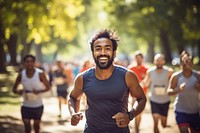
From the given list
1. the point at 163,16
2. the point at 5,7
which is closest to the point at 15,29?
the point at 5,7

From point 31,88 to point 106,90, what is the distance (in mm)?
3880

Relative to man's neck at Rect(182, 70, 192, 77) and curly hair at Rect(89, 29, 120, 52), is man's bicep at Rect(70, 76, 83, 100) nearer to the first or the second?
curly hair at Rect(89, 29, 120, 52)

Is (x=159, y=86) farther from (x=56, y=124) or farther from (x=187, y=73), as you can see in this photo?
(x=56, y=124)

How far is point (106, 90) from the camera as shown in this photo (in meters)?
4.37

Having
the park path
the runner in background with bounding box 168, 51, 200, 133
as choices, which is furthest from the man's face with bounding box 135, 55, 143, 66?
the runner in background with bounding box 168, 51, 200, 133

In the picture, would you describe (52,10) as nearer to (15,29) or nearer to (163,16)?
(15,29)

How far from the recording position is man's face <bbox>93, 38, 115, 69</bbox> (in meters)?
4.39

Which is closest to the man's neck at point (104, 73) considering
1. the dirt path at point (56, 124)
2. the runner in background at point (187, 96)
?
the runner in background at point (187, 96)

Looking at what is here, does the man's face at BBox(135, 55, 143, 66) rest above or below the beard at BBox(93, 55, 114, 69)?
below

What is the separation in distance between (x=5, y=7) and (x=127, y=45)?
59261 millimetres

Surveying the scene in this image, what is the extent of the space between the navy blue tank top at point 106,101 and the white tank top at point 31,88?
357 cm

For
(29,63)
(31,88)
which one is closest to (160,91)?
(31,88)

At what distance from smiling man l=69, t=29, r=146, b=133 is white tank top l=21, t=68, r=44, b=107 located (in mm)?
3435

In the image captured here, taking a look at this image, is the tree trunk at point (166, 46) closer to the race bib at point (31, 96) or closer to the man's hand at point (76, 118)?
the race bib at point (31, 96)
